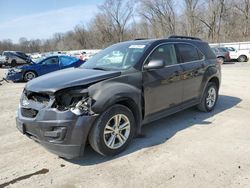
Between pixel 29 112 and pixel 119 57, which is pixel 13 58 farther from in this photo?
pixel 29 112

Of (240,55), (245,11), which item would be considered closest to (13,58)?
(240,55)

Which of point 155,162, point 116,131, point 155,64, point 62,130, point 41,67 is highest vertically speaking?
point 155,64

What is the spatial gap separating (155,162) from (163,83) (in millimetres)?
1576

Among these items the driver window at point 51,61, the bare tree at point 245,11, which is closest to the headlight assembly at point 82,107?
the driver window at point 51,61

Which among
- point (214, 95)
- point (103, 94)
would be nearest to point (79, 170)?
point (103, 94)

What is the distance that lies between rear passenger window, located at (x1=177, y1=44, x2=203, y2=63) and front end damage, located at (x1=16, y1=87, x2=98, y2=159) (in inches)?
102

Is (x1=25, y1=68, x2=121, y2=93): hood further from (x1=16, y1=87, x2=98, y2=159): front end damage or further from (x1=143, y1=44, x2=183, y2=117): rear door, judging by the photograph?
(x1=143, y1=44, x2=183, y2=117): rear door

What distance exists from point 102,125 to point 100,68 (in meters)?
1.30

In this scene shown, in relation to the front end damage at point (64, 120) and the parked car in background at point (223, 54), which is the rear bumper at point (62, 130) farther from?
the parked car in background at point (223, 54)

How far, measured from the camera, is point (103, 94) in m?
3.91

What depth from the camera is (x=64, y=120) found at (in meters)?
3.62

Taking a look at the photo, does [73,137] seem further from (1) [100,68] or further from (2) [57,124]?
(1) [100,68]

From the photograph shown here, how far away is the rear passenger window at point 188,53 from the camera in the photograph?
18.5 ft

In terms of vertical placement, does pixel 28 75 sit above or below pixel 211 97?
above
